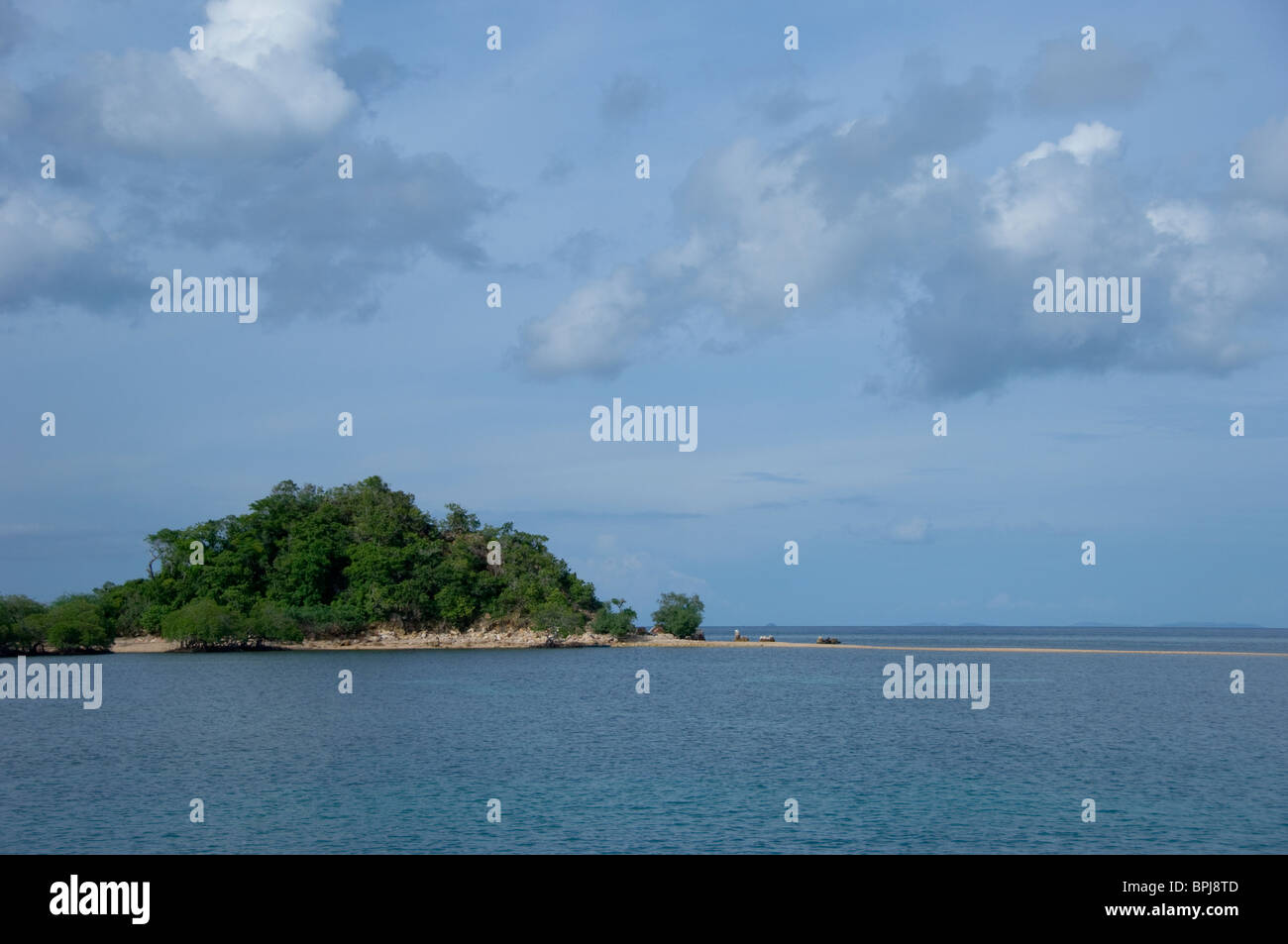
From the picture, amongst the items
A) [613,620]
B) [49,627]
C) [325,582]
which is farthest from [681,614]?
[49,627]

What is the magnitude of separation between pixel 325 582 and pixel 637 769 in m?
86.2

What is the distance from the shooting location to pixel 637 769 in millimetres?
34500

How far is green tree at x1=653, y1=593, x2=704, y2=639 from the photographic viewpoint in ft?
434

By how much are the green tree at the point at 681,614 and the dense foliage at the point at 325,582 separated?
808 centimetres

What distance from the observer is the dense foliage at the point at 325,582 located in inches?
3989

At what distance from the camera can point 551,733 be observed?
144 feet

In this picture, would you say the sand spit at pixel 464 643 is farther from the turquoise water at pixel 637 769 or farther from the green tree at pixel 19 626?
the turquoise water at pixel 637 769

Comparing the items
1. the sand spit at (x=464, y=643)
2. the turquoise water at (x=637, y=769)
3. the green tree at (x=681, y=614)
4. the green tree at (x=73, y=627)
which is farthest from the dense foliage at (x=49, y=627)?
the green tree at (x=681, y=614)

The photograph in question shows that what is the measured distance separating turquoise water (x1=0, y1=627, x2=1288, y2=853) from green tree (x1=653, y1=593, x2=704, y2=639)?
64426 mm

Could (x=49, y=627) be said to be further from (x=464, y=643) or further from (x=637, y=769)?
(x=637, y=769)

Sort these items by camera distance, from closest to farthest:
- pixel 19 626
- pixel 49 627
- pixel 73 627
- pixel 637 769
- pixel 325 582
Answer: pixel 637 769
pixel 19 626
pixel 49 627
pixel 73 627
pixel 325 582
